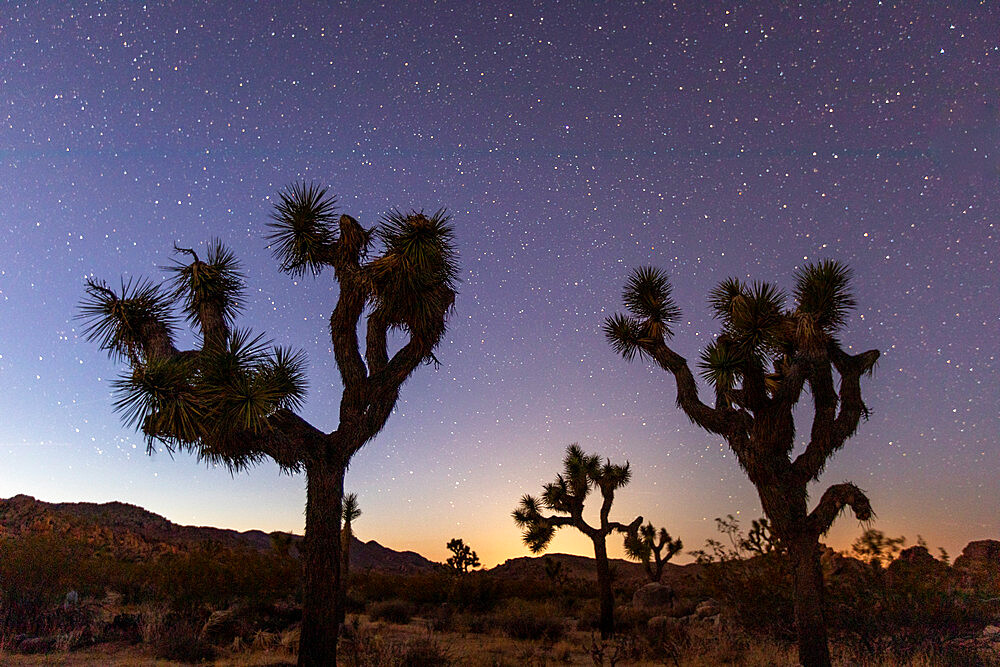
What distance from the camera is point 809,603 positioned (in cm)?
986

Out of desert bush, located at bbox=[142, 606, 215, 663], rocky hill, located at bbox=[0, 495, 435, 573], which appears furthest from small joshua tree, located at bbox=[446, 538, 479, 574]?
desert bush, located at bbox=[142, 606, 215, 663]

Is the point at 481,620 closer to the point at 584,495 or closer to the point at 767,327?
the point at 584,495

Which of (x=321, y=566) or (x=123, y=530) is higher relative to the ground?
(x=321, y=566)

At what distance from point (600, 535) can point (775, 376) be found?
331 inches

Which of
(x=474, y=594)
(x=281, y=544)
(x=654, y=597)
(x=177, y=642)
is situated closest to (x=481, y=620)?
(x=474, y=594)

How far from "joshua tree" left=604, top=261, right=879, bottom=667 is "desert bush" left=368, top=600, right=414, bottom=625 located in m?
12.1

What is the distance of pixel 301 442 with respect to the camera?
31.4 ft

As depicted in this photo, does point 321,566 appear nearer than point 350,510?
Yes

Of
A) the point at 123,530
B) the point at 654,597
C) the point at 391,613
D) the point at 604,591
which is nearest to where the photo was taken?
the point at 604,591

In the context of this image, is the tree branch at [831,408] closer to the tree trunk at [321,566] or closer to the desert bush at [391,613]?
the tree trunk at [321,566]

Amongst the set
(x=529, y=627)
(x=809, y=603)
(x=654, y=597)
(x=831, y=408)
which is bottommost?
(x=654, y=597)

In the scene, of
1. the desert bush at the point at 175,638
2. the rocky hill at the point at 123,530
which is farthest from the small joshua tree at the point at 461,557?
the desert bush at the point at 175,638

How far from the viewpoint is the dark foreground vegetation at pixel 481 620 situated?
11.1m

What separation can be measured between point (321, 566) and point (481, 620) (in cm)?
1013
